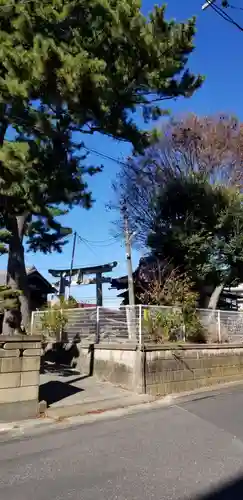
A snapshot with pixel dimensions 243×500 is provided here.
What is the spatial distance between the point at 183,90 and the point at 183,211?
7.71 meters

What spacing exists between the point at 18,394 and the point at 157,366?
4.02 meters

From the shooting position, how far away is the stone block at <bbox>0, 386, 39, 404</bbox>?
6.39 metres

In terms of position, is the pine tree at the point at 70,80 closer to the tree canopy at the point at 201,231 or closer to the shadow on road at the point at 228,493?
the shadow on road at the point at 228,493

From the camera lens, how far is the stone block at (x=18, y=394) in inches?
251

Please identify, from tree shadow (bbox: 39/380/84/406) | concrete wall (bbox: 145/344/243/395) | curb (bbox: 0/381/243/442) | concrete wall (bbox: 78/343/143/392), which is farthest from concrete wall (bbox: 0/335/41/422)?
concrete wall (bbox: 145/344/243/395)

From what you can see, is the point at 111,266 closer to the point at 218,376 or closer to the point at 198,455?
the point at 218,376

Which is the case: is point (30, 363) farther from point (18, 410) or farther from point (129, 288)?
point (129, 288)

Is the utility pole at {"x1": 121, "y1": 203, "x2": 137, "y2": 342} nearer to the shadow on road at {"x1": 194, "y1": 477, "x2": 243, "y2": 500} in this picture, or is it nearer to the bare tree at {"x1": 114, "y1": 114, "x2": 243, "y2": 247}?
the bare tree at {"x1": 114, "y1": 114, "x2": 243, "y2": 247}

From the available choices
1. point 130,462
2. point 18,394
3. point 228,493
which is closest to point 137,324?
point 18,394

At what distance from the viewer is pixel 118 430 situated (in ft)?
21.0

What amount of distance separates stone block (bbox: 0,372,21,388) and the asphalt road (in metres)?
0.99

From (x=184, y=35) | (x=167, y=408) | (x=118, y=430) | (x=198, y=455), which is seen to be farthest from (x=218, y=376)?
(x=184, y=35)

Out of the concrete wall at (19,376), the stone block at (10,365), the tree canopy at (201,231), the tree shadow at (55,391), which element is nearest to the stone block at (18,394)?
the concrete wall at (19,376)

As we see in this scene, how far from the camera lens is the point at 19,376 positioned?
6598mm
